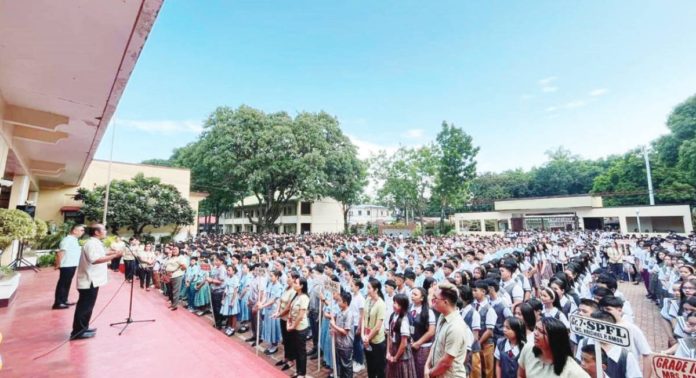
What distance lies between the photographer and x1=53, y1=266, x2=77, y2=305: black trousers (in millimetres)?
6110

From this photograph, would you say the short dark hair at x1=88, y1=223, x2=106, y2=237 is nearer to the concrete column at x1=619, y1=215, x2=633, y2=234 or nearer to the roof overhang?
the roof overhang

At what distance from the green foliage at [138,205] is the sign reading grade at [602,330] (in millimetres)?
21923

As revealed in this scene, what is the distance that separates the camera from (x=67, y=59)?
381 cm

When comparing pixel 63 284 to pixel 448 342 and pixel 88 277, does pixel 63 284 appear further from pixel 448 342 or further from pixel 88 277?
pixel 448 342

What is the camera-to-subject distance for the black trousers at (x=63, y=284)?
6.11 metres

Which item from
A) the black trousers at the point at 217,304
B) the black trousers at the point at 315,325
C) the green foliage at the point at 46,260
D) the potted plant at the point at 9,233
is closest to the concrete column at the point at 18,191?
the green foliage at the point at 46,260

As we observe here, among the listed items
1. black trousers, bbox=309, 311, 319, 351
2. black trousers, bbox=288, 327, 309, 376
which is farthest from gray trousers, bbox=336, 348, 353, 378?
black trousers, bbox=309, 311, 319, 351

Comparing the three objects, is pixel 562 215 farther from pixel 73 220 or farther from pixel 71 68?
pixel 73 220

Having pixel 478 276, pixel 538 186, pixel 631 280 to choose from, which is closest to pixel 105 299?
pixel 478 276

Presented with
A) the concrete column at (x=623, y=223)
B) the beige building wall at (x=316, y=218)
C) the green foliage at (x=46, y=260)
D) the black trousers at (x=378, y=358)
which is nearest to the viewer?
the black trousers at (x=378, y=358)

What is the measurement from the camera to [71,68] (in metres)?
4.02

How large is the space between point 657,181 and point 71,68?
46.3 metres

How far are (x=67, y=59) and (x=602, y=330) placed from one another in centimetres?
606

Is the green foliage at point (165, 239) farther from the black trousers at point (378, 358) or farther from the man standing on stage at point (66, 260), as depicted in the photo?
the black trousers at point (378, 358)
